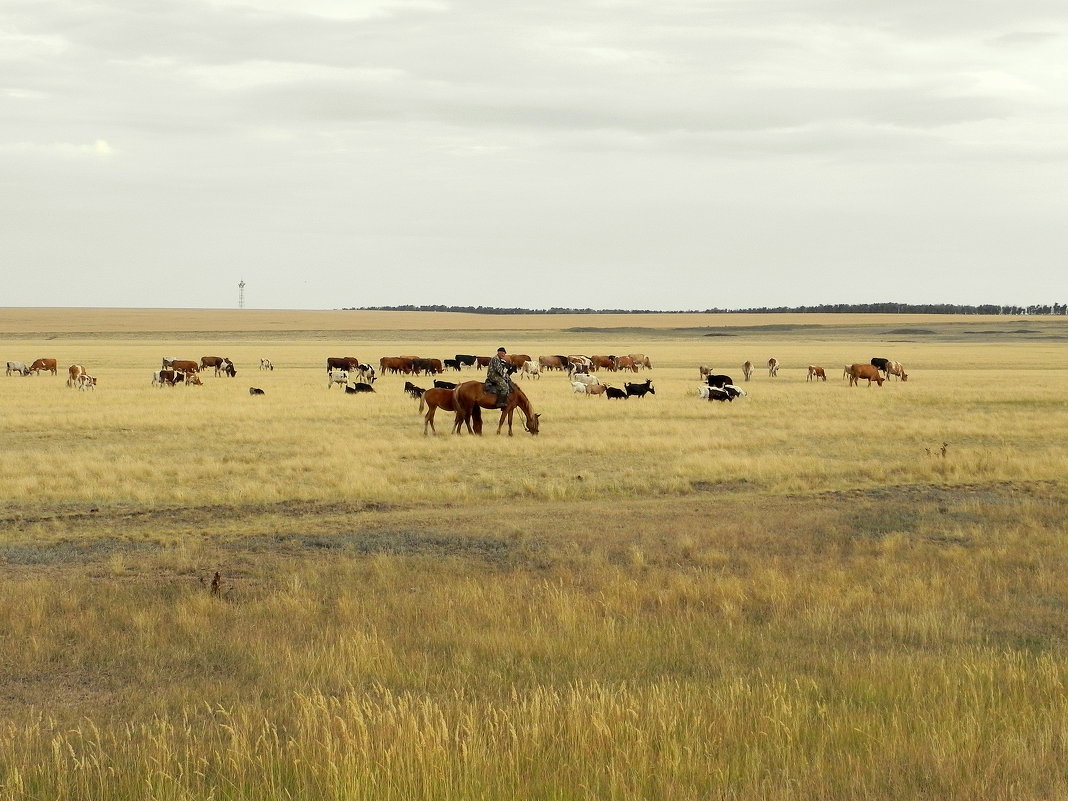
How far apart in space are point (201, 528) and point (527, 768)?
9.83m

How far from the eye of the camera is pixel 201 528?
13.5m

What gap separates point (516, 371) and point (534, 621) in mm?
47539

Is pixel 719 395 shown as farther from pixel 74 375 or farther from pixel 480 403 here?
pixel 74 375

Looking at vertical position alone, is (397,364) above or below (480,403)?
above

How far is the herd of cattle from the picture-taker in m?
37.3

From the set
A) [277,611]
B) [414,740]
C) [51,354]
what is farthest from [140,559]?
[51,354]

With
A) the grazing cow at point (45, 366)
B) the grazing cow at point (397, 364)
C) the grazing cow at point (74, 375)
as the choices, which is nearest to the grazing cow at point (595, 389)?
the grazing cow at point (397, 364)

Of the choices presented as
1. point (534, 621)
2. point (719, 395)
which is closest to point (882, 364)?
point (719, 395)

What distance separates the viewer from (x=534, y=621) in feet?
26.1

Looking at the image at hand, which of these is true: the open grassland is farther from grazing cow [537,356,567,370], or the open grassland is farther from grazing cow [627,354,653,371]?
grazing cow [627,354,653,371]

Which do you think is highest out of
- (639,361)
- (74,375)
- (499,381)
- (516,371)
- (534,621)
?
(639,361)

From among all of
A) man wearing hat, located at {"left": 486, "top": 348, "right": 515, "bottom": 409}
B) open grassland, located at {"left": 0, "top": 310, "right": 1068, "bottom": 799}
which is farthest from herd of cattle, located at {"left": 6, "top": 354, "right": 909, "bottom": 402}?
open grassland, located at {"left": 0, "top": 310, "right": 1068, "bottom": 799}

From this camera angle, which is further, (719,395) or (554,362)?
(554,362)

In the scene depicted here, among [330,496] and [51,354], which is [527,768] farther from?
[51,354]
